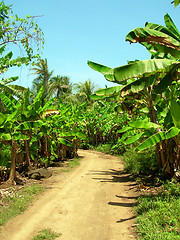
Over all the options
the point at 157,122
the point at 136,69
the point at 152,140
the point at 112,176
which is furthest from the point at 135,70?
the point at 112,176

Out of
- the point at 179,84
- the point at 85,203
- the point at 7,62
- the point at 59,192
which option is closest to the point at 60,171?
the point at 59,192

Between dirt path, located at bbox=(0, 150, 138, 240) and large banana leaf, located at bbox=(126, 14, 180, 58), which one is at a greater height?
large banana leaf, located at bbox=(126, 14, 180, 58)

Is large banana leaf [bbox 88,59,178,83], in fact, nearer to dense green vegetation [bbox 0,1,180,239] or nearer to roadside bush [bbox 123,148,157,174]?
dense green vegetation [bbox 0,1,180,239]

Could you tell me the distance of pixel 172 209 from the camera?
5227 millimetres

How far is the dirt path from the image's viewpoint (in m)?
5.05

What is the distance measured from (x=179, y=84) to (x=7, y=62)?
612cm

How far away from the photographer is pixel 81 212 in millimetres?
6379

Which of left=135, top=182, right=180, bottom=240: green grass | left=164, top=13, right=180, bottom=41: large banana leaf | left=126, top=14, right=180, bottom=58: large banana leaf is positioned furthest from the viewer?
left=164, top=13, right=180, bottom=41: large banana leaf

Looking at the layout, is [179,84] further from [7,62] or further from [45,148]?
[45,148]

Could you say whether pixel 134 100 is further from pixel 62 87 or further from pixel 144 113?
A: pixel 62 87

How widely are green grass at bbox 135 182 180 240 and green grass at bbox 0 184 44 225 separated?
10.6 ft

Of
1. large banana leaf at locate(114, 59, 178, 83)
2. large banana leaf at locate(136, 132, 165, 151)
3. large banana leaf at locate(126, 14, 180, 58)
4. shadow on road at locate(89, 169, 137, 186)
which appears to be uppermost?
large banana leaf at locate(126, 14, 180, 58)

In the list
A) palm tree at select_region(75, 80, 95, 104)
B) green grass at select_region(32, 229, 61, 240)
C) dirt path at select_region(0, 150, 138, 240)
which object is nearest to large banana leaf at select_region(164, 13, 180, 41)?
dirt path at select_region(0, 150, 138, 240)

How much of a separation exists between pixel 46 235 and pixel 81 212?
166cm
